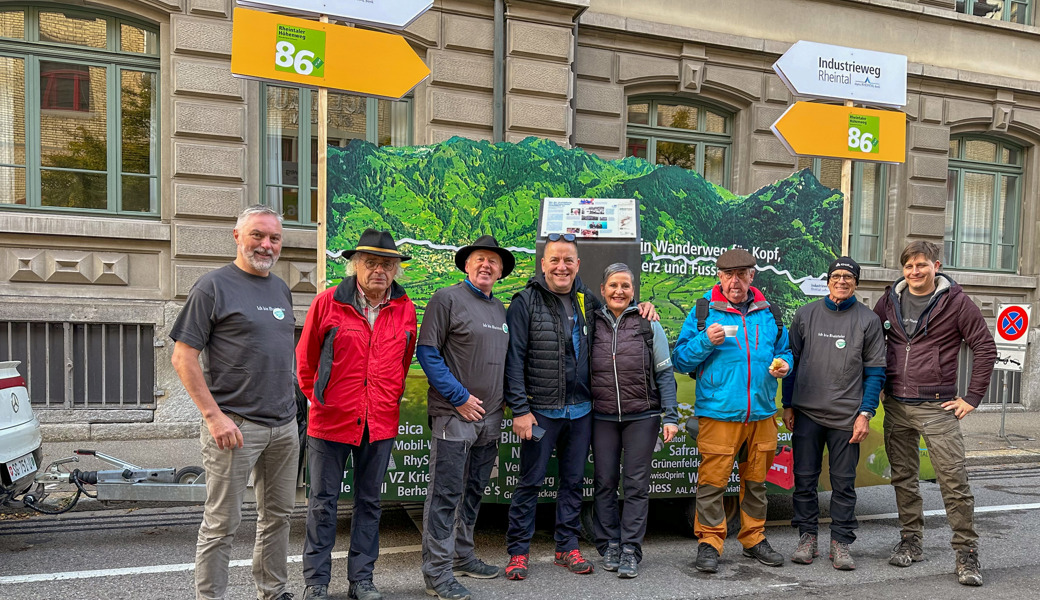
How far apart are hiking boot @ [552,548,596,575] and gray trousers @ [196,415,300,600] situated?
166cm

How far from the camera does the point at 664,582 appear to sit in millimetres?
4457

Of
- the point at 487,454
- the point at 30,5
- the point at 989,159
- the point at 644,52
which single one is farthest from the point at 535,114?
the point at 989,159

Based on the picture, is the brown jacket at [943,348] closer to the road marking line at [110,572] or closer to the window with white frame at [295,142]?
the road marking line at [110,572]

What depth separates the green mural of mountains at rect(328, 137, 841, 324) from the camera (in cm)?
580

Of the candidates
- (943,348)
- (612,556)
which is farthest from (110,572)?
(943,348)

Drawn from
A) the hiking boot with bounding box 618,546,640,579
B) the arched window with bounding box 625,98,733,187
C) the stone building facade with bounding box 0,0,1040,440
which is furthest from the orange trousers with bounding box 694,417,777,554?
the arched window with bounding box 625,98,733,187

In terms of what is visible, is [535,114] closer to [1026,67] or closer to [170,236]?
[170,236]

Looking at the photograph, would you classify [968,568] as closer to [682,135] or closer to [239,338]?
[239,338]

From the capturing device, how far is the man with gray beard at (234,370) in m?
3.36

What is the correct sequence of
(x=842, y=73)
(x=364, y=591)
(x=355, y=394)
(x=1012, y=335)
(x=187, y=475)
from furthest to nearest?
(x=1012, y=335), (x=842, y=73), (x=187, y=475), (x=364, y=591), (x=355, y=394)

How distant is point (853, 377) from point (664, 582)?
1.71 meters

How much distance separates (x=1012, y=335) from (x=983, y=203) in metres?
4.83

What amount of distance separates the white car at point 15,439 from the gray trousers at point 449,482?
2.49 meters

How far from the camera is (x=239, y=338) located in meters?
3.44
